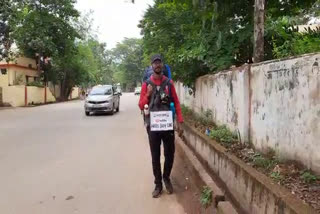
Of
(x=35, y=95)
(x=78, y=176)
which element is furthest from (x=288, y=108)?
(x=35, y=95)

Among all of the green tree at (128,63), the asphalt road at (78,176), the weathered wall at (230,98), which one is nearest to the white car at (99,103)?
the asphalt road at (78,176)

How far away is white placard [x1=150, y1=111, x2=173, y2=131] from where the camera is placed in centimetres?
551

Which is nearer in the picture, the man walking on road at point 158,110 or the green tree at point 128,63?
the man walking on road at point 158,110

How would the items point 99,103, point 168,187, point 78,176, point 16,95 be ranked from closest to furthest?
point 168,187 < point 78,176 < point 99,103 < point 16,95

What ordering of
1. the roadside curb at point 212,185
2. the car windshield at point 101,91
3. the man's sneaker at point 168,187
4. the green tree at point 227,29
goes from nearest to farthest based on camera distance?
the roadside curb at point 212,185 < the man's sneaker at point 168,187 < the green tree at point 227,29 < the car windshield at point 101,91

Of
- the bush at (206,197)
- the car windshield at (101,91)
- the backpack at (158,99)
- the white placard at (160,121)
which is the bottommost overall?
the bush at (206,197)

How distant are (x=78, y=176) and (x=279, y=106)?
3724 millimetres

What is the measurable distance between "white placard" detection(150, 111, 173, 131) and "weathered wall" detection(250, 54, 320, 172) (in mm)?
1274

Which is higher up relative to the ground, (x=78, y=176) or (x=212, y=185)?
(x=212, y=185)

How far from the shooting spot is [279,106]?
471 cm

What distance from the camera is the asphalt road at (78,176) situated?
5.15 metres

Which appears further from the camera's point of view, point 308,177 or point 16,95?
point 16,95

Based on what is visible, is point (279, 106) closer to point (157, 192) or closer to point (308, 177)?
point (308, 177)

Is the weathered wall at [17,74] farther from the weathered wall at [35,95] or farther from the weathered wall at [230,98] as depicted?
the weathered wall at [230,98]
